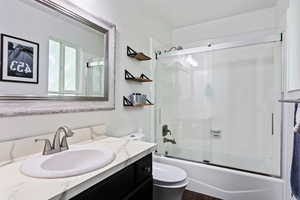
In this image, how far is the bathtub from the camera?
5.45ft

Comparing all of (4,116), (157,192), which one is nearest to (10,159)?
(4,116)

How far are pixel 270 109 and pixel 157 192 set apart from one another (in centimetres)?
169

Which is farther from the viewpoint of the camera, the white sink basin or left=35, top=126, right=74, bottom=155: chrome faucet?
left=35, top=126, right=74, bottom=155: chrome faucet

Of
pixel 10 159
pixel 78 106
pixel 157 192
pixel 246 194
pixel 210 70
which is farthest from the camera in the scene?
pixel 210 70

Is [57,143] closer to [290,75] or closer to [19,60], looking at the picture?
[19,60]

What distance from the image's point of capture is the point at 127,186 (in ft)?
3.01

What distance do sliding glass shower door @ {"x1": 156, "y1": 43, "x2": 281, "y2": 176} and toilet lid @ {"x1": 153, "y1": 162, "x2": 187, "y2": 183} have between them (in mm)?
735

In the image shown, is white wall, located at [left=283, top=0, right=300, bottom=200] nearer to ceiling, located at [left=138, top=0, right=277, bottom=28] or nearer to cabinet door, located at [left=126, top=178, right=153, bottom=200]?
ceiling, located at [left=138, top=0, right=277, bottom=28]

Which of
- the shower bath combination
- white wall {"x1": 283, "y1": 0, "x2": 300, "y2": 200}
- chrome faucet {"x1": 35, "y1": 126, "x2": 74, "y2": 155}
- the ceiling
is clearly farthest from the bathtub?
the ceiling

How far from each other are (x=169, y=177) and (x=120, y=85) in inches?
40.2

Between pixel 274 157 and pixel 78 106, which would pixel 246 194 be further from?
pixel 78 106

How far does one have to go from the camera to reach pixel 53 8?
114 cm

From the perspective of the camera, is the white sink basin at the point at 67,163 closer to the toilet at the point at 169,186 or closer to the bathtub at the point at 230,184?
the toilet at the point at 169,186

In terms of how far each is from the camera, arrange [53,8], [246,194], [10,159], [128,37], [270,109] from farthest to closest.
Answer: [270,109] < [128,37] < [246,194] < [53,8] < [10,159]
